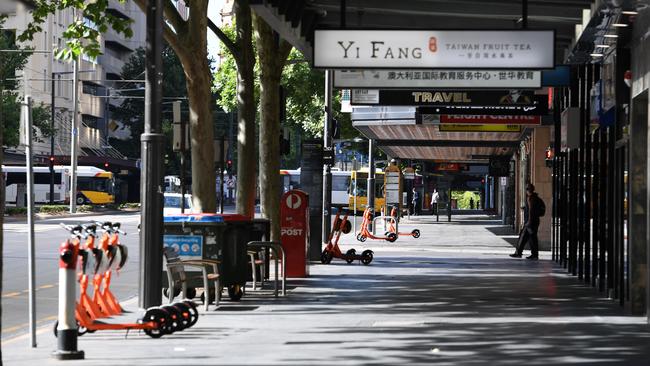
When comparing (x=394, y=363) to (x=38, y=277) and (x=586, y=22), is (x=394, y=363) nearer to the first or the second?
(x=586, y=22)

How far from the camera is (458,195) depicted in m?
119

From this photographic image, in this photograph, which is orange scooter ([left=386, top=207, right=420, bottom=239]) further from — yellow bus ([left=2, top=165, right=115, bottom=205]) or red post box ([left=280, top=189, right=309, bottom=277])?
yellow bus ([left=2, top=165, right=115, bottom=205])

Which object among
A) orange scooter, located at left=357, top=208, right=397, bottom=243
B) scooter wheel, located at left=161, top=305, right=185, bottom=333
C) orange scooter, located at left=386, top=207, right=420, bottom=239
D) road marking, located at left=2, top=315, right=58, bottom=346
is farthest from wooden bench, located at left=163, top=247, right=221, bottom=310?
orange scooter, located at left=386, top=207, right=420, bottom=239

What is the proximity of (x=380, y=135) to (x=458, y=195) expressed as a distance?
2954 inches

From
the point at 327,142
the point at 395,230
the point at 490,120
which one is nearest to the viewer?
the point at 490,120

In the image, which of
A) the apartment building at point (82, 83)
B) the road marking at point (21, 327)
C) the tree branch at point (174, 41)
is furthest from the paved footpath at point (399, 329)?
the apartment building at point (82, 83)

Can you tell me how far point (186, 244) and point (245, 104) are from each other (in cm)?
741

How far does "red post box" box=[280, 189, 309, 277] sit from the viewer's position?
23.4 metres

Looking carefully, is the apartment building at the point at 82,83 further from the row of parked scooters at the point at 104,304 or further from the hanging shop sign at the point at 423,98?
the row of parked scooters at the point at 104,304

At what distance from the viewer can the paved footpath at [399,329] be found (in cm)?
1200

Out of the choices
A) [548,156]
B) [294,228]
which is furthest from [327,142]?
[294,228]

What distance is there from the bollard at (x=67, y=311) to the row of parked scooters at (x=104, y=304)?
0.69 meters

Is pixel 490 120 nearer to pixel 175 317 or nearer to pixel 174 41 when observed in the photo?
pixel 174 41

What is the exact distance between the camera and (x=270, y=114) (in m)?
27.0
